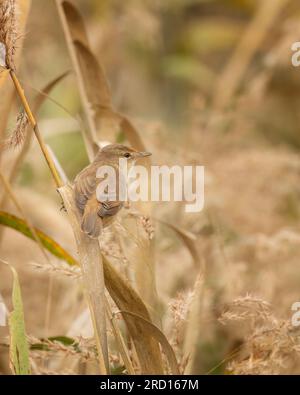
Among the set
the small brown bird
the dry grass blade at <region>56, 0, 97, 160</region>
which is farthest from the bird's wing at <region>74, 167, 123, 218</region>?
the dry grass blade at <region>56, 0, 97, 160</region>

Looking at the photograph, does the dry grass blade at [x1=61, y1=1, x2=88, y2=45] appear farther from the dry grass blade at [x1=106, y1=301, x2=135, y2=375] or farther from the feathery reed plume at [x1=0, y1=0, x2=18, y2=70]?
the dry grass blade at [x1=106, y1=301, x2=135, y2=375]

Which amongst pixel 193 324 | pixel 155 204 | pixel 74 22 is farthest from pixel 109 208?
pixel 155 204

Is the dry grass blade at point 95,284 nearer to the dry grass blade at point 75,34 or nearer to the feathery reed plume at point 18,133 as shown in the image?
the feathery reed plume at point 18,133

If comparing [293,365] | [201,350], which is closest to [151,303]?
[293,365]

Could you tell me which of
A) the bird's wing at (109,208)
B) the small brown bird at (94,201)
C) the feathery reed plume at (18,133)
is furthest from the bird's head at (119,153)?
the feathery reed plume at (18,133)

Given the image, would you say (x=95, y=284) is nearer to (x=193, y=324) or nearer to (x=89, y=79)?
(x=193, y=324)

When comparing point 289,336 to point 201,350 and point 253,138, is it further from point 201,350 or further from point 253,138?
point 253,138
